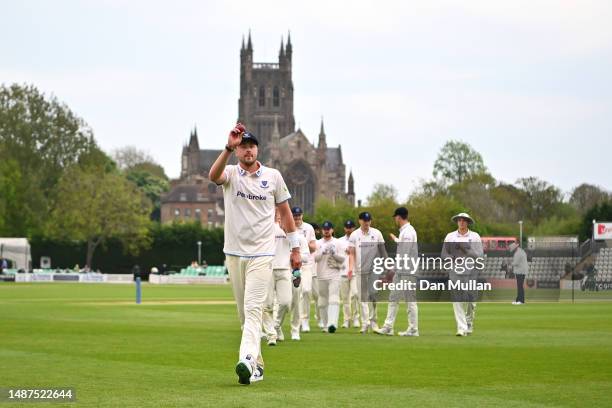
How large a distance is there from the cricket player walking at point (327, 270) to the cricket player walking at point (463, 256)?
7.62 feet

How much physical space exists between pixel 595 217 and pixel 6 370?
9438 centimetres

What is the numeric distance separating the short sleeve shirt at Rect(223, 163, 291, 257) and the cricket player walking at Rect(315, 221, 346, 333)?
34.8 ft

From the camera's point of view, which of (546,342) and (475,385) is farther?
(546,342)

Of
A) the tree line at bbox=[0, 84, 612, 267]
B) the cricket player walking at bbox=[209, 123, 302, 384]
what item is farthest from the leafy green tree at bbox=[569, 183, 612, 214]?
the cricket player walking at bbox=[209, 123, 302, 384]

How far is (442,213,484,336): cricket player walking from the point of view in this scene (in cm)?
2222

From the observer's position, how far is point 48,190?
4478 inches

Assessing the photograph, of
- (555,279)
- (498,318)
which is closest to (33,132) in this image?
(555,279)

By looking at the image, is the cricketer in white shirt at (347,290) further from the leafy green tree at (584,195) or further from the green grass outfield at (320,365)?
the leafy green tree at (584,195)

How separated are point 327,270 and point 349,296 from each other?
4.63 ft

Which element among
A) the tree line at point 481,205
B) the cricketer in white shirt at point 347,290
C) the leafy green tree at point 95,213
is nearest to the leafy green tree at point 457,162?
the tree line at point 481,205

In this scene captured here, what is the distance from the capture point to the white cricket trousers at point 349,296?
25.3 meters

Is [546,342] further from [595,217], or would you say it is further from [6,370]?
[595,217]

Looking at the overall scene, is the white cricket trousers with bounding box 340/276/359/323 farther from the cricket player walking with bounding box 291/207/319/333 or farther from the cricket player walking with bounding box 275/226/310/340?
the cricket player walking with bounding box 275/226/310/340

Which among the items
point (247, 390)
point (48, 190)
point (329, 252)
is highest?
point (48, 190)
